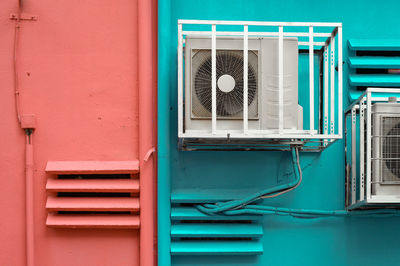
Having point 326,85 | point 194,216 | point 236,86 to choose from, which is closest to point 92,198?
point 194,216

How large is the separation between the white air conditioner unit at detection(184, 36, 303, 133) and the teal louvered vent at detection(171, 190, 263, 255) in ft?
2.12

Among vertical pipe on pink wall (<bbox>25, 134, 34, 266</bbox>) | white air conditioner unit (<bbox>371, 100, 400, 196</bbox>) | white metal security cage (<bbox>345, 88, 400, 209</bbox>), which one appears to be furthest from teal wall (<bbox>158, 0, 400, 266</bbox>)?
vertical pipe on pink wall (<bbox>25, 134, 34, 266</bbox>)

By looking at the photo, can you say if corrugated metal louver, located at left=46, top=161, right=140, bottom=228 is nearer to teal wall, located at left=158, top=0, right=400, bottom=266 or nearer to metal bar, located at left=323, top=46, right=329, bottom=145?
teal wall, located at left=158, top=0, right=400, bottom=266

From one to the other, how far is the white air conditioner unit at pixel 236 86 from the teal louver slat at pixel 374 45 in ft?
2.22

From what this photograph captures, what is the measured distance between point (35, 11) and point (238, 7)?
56.2 inches

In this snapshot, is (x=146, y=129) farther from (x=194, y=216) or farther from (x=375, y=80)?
(x=375, y=80)

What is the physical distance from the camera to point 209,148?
3521 mm

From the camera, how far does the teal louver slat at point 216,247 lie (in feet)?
11.1

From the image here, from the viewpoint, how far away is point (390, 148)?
3.04 m

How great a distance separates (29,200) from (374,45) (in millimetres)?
2620

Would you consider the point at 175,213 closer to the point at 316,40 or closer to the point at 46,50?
the point at 46,50

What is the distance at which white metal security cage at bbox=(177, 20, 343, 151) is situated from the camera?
3.05m

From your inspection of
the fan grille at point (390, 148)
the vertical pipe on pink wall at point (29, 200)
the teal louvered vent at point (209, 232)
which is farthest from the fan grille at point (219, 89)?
the vertical pipe on pink wall at point (29, 200)

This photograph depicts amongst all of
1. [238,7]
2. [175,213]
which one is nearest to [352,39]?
[238,7]
